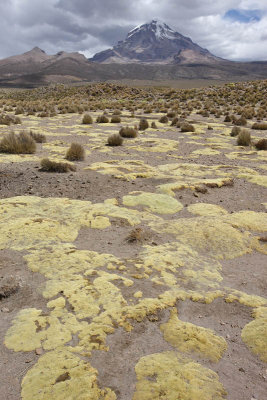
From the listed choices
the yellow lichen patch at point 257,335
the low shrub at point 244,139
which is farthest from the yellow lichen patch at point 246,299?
the low shrub at point 244,139

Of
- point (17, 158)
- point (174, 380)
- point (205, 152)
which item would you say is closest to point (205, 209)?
point (174, 380)

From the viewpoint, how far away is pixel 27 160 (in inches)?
379

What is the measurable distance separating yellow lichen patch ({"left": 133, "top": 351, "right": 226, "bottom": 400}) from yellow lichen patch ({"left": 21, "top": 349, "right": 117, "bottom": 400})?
31 cm

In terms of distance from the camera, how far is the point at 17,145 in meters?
10.3

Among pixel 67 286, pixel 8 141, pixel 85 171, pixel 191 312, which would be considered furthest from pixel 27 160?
pixel 191 312

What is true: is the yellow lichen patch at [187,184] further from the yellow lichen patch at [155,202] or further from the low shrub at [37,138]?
the low shrub at [37,138]

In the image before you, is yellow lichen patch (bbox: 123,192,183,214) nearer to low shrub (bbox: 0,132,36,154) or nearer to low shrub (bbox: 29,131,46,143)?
low shrub (bbox: 0,132,36,154)

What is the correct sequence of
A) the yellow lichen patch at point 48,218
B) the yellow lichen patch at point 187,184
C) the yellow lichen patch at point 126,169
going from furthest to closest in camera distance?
the yellow lichen patch at point 126,169, the yellow lichen patch at point 187,184, the yellow lichen patch at point 48,218

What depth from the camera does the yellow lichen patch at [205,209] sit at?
6.47 meters

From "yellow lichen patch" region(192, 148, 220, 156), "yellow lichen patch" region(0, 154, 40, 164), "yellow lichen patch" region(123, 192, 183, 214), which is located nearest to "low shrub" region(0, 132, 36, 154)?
A: "yellow lichen patch" region(0, 154, 40, 164)

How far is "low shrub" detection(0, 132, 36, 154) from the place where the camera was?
405 inches

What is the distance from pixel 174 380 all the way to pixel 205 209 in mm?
4537

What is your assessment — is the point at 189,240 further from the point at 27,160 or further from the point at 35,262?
the point at 27,160

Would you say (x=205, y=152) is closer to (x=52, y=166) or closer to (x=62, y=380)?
(x=52, y=166)
